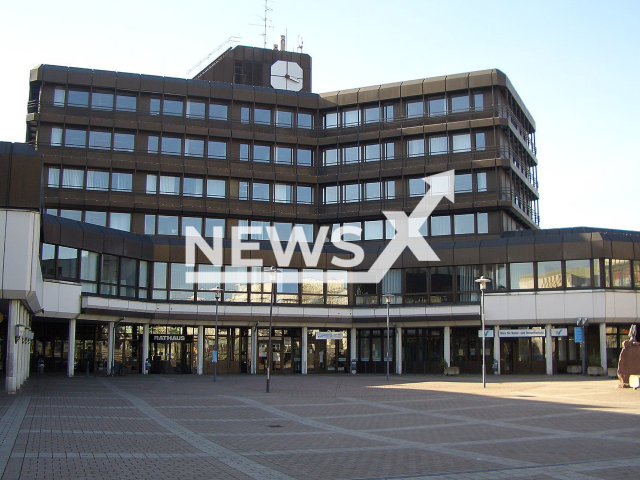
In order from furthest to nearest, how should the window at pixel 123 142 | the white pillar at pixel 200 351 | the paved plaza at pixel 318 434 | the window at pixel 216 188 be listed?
the window at pixel 216 188 → the window at pixel 123 142 → the white pillar at pixel 200 351 → the paved plaza at pixel 318 434

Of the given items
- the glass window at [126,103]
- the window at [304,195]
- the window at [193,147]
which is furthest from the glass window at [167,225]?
the window at [304,195]

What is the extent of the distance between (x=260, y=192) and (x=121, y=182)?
33.0 ft

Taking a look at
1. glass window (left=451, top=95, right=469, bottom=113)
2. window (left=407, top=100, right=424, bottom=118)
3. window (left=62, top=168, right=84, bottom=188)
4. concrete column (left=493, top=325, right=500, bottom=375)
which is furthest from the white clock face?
concrete column (left=493, top=325, right=500, bottom=375)

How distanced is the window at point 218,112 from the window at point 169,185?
5723mm

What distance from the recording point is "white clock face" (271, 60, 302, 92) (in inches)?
2392

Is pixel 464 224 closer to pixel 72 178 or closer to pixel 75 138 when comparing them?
pixel 72 178

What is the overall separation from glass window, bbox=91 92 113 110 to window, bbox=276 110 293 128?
12.5 meters

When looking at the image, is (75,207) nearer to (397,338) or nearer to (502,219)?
(397,338)

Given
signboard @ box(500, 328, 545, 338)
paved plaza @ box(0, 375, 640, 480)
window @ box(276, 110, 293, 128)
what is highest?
window @ box(276, 110, 293, 128)

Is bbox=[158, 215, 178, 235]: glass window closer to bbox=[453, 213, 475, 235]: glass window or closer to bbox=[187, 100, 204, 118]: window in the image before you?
bbox=[187, 100, 204, 118]: window

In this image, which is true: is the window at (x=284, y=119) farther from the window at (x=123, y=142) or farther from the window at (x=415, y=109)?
the window at (x=123, y=142)

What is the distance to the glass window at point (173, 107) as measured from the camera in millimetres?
53562

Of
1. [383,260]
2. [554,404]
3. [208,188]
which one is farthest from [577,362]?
[208,188]

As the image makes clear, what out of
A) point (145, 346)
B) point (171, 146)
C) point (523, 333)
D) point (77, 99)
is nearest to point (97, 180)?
point (171, 146)
